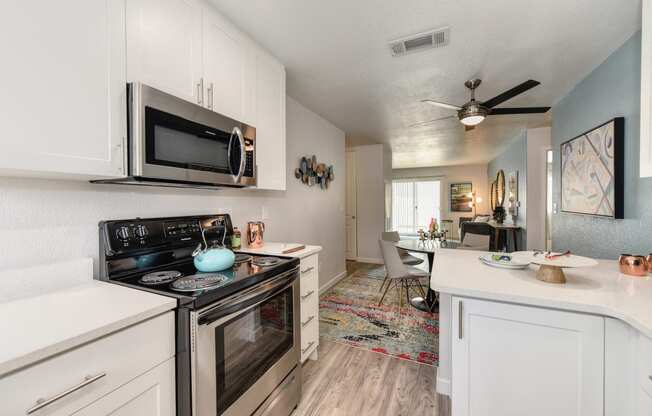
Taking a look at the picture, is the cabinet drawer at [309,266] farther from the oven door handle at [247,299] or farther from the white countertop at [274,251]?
the oven door handle at [247,299]

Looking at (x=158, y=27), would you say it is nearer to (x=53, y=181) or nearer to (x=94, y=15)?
(x=94, y=15)

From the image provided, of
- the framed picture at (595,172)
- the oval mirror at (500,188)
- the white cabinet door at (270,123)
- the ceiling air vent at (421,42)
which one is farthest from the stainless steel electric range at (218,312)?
the oval mirror at (500,188)

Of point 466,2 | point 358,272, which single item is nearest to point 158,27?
point 466,2

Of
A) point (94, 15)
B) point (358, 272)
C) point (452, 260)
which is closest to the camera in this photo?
point (94, 15)

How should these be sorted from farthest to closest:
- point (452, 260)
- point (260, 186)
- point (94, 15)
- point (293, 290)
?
point (260, 186), point (452, 260), point (293, 290), point (94, 15)

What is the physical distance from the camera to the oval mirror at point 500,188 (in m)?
6.23

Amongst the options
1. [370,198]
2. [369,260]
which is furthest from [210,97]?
[369,260]

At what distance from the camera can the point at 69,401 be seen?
0.73 m

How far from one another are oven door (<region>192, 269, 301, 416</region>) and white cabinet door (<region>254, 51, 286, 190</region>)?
834 millimetres

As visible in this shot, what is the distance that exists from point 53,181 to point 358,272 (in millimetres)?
4158

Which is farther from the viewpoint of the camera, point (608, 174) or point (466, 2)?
point (608, 174)

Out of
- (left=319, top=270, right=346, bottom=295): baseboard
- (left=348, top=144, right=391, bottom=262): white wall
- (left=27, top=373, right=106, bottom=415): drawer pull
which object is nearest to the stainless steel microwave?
(left=27, top=373, right=106, bottom=415): drawer pull

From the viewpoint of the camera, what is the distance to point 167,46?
1.31 metres

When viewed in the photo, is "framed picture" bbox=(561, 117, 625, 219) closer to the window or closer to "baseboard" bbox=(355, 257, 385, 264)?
"baseboard" bbox=(355, 257, 385, 264)
